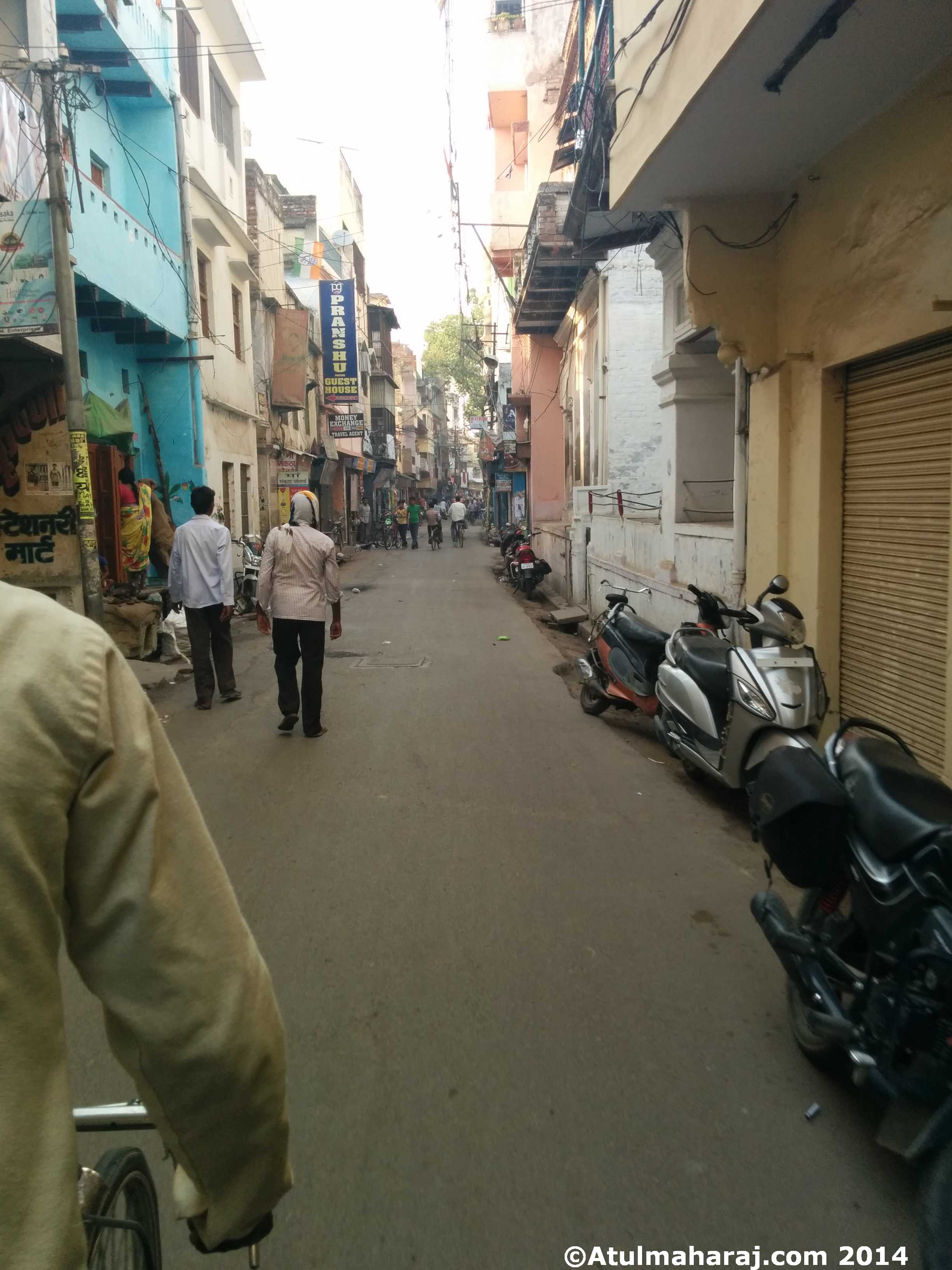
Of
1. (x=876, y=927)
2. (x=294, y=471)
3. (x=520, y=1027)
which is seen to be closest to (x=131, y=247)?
(x=294, y=471)

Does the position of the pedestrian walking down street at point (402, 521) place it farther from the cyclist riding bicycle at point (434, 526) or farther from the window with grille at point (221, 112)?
the window with grille at point (221, 112)

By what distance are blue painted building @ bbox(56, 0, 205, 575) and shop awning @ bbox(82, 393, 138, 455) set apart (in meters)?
0.03

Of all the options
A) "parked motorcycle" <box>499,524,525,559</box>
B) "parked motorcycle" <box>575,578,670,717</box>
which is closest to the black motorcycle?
"parked motorcycle" <box>575,578,670,717</box>

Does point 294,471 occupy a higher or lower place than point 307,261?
lower

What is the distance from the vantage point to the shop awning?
11.1m

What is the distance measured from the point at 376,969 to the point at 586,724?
4.42m

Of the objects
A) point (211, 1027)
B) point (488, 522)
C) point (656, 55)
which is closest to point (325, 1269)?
point (211, 1027)

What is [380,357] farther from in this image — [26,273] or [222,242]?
[26,273]

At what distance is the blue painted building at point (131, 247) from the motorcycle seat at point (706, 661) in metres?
7.76

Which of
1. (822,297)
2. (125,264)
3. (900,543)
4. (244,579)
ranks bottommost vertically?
(244,579)

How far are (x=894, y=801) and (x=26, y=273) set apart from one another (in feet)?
29.5

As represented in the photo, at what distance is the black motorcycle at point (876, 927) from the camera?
2146 millimetres

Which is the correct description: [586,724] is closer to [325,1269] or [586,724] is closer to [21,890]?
[325,1269]

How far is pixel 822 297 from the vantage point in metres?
6.41
